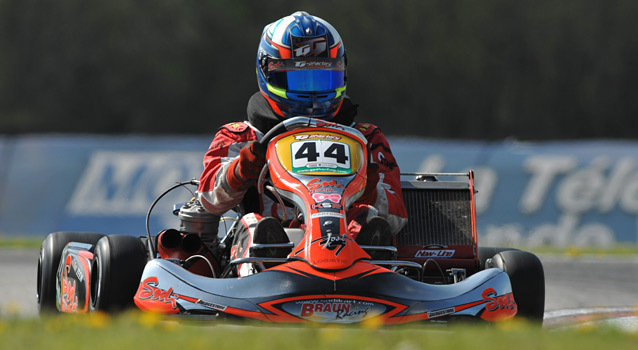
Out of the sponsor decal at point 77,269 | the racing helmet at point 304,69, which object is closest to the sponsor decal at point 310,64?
the racing helmet at point 304,69

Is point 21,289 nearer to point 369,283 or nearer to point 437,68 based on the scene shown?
point 369,283

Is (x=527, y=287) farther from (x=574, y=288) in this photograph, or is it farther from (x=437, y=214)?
(x=574, y=288)

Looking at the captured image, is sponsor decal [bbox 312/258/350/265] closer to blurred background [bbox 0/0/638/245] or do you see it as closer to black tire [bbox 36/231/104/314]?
black tire [bbox 36/231/104/314]

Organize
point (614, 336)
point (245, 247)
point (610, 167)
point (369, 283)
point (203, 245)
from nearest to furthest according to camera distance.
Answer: point (614, 336) < point (369, 283) < point (245, 247) < point (203, 245) < point (610, 167)

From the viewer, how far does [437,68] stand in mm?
21625

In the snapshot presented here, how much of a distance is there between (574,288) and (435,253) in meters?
2.67

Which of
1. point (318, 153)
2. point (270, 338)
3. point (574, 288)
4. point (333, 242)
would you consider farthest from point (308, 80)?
point (574, 288)

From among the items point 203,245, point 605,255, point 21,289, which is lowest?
point 605,255

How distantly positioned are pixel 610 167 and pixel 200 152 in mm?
4163

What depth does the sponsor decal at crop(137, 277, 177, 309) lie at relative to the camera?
3.90 metres

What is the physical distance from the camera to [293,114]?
496 cm

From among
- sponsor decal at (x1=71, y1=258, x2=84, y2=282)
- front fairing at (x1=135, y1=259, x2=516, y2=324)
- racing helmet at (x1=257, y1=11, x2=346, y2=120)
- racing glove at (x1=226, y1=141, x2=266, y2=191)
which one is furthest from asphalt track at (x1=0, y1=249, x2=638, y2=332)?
racing helmet at (x1=257, y1=11, x2=346, y2=120)

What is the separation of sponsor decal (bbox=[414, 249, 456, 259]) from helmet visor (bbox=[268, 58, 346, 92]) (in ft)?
2.92

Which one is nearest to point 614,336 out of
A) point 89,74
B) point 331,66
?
point 331,66
